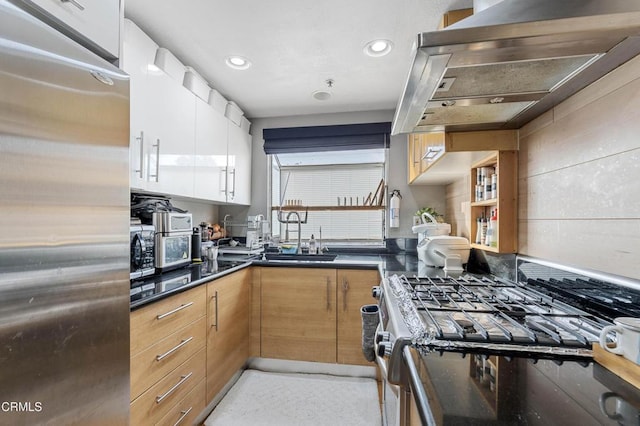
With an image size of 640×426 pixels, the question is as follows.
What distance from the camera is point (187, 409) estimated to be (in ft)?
4.58

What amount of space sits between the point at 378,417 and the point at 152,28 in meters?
2.54

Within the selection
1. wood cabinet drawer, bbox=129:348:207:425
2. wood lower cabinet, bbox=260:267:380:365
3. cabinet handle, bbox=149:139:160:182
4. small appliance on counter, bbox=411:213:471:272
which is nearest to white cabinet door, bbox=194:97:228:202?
cabinet handle, bbox=149:139:160:182

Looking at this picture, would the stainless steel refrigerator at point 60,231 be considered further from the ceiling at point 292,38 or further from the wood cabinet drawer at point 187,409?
the ceiling at point 292,38

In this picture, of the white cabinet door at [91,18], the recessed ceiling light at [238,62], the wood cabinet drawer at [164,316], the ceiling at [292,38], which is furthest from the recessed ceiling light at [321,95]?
the wood cabinet drawer at [164,316]

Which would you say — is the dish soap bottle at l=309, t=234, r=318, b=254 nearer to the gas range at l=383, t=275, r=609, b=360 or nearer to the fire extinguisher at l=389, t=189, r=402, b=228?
the fire extinguisher at l=389, t=189, r=402, b=228

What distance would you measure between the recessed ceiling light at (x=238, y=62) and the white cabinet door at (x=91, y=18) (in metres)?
0.89

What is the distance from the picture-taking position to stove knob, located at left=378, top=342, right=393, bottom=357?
29.5 inches

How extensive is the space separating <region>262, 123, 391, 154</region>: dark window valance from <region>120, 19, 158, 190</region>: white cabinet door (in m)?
1.41

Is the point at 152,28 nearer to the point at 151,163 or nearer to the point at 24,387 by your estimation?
the point at 151,163

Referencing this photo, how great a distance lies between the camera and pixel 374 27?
1.52m

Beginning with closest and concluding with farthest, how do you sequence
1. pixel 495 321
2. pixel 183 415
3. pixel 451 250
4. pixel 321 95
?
pixel 495 321
pixel 183 415
pixel 451 250
pixel 321 95

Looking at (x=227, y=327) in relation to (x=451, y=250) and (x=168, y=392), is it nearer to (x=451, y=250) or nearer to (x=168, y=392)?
(x=168, y=392)

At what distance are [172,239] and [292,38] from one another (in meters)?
1.37

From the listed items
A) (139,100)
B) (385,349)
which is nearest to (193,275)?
(139,100)
